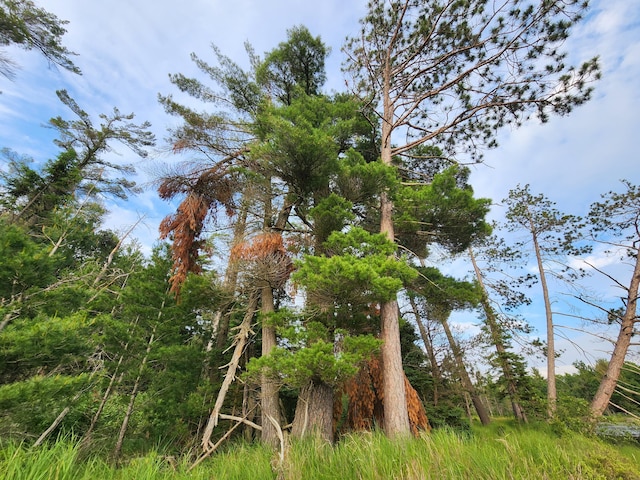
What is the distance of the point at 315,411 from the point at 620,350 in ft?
31.8

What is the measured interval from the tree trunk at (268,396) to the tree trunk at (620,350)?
892 centimetres

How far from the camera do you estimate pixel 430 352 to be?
43.9 feet

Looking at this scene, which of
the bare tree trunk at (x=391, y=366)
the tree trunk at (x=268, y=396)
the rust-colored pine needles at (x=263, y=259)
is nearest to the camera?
the bare tree trunk at (x=391, y=366)

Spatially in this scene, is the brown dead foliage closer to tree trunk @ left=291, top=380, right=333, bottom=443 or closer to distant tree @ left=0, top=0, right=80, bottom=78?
tree trunk @ left=291, top=380, right=333, bottom=443

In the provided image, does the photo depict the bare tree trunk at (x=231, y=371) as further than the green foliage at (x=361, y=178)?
No

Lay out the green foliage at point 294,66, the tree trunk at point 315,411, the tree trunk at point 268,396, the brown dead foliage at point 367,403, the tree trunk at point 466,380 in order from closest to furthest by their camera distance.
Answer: the tree trunk at point 315,411 < the tree trunk at point 268,396 < the brown dead foliage at point 367,403 < the green foliage at point 294,66 < the tree trunk at point 466,380

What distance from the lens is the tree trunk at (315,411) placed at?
5.27 meters

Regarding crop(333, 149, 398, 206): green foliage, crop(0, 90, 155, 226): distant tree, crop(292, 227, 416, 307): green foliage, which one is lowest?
crop(292, 227, 416, 307): green foliage

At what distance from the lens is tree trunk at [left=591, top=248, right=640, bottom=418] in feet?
26.1

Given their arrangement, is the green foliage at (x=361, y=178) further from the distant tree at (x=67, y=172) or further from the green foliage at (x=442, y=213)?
the distant tree at (x=67, y=172)

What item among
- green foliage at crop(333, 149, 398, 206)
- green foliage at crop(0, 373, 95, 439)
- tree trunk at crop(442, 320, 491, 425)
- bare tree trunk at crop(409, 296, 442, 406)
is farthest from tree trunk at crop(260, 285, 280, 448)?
tree trunk at crop(442, 320, 491, 425)

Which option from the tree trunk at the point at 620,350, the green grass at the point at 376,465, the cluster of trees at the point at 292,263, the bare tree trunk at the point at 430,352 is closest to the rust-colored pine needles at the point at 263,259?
the cluster of trees at the point at 292,263

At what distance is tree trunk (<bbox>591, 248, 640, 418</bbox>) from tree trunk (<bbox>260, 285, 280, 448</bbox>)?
8918 millimetres

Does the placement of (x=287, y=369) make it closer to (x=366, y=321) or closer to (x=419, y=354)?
(x=366, y=321)
